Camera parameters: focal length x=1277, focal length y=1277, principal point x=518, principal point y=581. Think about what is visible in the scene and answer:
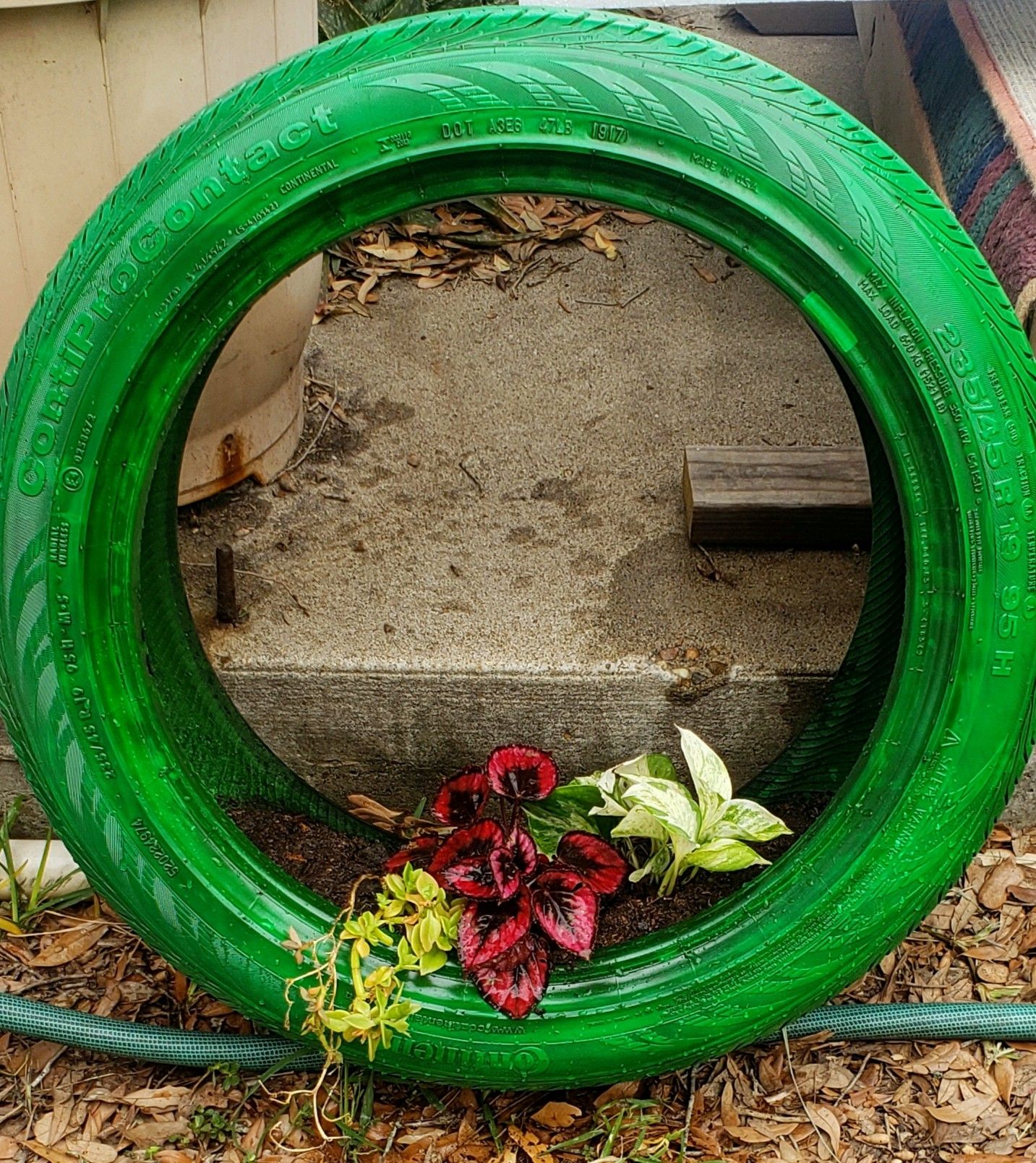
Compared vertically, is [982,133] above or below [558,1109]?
above

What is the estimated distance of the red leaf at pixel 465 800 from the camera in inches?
66.3

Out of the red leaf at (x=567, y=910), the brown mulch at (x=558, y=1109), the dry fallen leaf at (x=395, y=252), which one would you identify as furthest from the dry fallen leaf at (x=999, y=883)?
the dry fallen leaf at (x=395, y=252)

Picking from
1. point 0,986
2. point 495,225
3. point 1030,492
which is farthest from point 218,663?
point 495,225

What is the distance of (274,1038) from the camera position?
1724mm

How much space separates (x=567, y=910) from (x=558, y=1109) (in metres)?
0.30

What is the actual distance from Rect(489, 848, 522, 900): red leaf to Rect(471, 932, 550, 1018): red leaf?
0.20 ft

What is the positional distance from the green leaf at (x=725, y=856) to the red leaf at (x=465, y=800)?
0.29 m

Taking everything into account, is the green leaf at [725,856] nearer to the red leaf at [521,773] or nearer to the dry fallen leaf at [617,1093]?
the red leaf at [521,773]

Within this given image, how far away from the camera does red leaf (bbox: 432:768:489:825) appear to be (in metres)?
1.68

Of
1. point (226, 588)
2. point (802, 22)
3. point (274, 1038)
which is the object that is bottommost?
point (274, 1038)

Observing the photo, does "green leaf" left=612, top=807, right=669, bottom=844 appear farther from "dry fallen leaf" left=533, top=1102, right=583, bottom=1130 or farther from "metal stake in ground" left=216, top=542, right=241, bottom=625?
"metal stake in ground" left=216, top=542, right=241, bottom=625

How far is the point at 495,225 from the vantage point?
10.0ft

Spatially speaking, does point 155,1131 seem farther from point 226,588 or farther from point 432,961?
point 226,588

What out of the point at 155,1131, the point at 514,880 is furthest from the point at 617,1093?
the point at 155,1131
